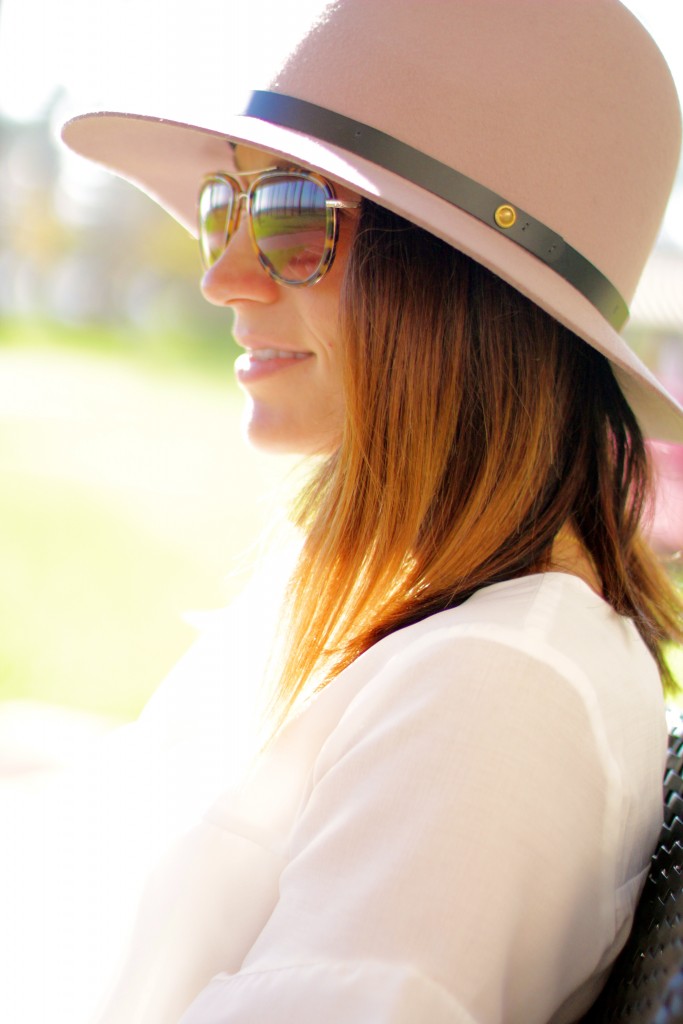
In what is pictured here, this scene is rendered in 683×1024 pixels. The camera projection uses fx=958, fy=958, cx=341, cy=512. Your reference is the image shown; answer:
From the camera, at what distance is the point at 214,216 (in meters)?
1.54

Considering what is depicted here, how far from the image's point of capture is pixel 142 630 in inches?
214

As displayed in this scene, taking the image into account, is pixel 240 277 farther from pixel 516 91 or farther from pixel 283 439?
pixel 516 91

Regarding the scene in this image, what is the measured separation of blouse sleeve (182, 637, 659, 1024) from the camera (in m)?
0.75

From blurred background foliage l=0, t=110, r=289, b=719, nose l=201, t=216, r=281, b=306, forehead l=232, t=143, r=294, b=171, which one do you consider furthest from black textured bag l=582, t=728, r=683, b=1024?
forehead l=232, t=143, r=294, b=171

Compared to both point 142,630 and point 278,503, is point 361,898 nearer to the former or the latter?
point 278,503

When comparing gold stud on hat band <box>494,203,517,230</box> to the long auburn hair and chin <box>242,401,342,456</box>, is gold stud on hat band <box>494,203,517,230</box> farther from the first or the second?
chin <box>242,401,342,456</box>

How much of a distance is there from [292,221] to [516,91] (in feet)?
1.16

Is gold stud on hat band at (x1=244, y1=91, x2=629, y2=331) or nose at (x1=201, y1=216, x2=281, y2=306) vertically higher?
gold stud on hat band at (x1=244, y1=91, x2=629, y2=331)

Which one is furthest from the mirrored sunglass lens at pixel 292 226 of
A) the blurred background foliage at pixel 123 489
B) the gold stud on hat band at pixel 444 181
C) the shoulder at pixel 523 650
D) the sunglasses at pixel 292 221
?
the shoulder at pixel 523 650

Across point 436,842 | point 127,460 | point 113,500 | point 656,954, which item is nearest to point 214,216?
point 436,842

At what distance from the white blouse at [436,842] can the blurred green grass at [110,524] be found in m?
0.67

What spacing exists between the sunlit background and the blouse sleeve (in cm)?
70

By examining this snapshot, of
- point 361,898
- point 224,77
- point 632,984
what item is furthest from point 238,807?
point 224,77

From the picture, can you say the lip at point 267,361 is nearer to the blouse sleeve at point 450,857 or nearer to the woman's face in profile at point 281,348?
the woman's face in profile at point 281,348
